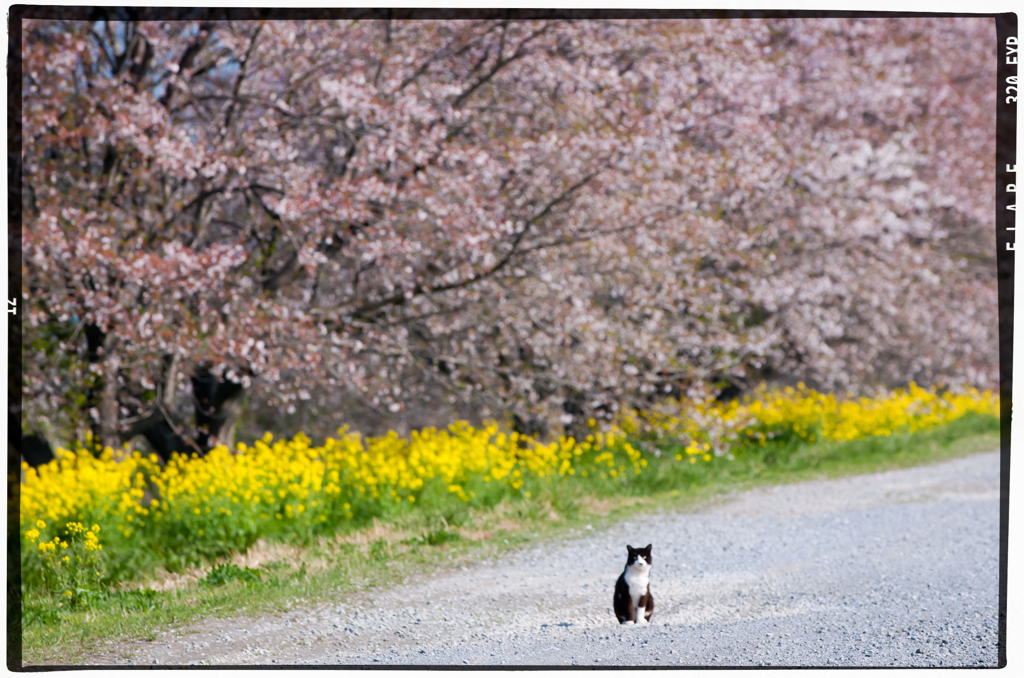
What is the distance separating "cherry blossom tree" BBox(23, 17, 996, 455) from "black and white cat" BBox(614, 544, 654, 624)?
3.33 meters

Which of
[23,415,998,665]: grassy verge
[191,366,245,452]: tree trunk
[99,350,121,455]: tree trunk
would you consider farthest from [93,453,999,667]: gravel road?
[191,366,245,452]: tree trunk

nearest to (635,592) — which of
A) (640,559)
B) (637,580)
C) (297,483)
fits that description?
(637,580)

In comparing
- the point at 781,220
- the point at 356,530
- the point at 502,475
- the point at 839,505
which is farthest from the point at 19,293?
the point at 781,220

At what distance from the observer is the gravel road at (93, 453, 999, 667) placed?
209 inches

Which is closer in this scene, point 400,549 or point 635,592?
point 635,592

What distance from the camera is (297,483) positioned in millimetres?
7781

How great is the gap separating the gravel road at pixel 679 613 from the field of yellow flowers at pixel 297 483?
1.40m

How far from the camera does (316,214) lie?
7.86 m

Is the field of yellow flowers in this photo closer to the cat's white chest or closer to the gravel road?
the gravel road

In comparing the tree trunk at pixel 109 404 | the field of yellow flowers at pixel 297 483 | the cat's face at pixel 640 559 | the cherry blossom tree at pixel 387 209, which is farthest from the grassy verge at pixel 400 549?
the tree trunk at pixel 109 404

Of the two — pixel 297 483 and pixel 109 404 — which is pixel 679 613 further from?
pixel 109 404

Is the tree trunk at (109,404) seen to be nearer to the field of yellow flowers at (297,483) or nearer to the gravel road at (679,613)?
the field of yellow flowers at (297,483)

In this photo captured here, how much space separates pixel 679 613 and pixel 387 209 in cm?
440

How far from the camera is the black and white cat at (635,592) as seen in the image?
539 cm
